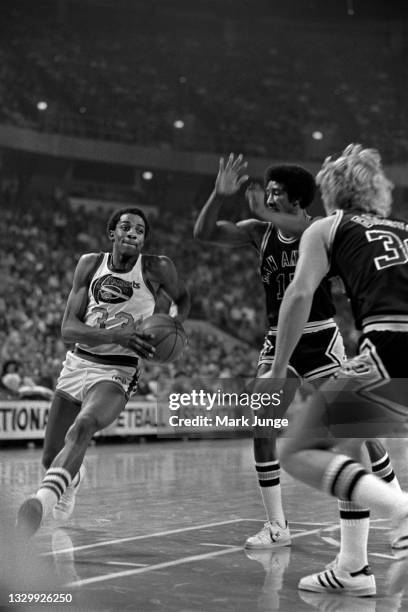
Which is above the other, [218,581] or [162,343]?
[162,343]

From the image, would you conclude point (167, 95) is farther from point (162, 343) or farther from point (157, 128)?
point (162, 343)

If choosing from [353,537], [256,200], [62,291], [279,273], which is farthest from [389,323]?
[62,291]

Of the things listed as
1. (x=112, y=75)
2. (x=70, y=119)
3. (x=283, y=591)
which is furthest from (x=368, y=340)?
(x=112, y=75)

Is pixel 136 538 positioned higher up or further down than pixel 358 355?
further down

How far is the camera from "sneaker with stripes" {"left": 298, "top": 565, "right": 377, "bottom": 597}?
4320 mm

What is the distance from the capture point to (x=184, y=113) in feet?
108

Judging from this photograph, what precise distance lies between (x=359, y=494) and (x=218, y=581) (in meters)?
1.12

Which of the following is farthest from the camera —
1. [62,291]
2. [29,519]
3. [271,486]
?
[62,291]

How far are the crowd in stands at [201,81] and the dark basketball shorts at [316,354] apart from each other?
24.5 meters

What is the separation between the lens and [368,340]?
3.95m

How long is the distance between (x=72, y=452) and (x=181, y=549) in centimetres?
94

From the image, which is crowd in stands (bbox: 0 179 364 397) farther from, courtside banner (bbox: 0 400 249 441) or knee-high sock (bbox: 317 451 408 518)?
knee-high sock (bbox: 317 451 408 518)

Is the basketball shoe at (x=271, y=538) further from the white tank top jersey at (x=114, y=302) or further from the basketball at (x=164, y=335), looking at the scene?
the white tank top jersey at (x=114, y=302)

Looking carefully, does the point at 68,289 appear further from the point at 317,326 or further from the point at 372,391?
the point at 372,391
